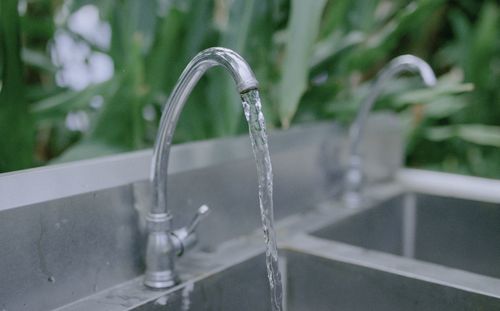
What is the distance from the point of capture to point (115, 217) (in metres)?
0.64

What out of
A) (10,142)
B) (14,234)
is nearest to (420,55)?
(10,142)

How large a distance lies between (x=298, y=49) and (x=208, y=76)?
0.53 feet

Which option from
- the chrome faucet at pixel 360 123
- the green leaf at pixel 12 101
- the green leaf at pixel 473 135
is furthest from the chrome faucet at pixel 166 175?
the green leaf at pixel 473 135

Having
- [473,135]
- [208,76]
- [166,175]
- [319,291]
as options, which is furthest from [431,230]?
[166,175]

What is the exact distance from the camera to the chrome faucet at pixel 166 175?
0.53m

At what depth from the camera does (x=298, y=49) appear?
34.1 inches

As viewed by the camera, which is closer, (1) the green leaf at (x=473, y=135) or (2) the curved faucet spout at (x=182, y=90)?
(2) the curved faucet spout at (x=182, y=90)

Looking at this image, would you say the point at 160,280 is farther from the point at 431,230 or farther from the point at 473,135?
the point at 473,135

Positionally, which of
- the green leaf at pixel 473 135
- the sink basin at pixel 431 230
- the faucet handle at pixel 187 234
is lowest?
the sink basin at pixel 431 230

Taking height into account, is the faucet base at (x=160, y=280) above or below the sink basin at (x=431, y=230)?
above

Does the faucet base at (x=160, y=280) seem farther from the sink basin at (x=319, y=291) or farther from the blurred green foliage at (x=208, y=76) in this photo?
the blurred green foliage at (x=208, y=76)

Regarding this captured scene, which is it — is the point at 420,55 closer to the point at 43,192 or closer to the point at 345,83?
the point at 345,83

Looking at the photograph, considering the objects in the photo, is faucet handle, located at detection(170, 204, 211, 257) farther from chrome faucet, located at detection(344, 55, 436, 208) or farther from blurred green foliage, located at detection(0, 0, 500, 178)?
chrome faucet, located at detection(344, 55, 436, 208)

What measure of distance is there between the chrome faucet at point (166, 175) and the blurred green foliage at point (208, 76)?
244mm
